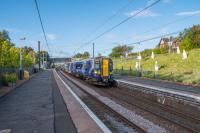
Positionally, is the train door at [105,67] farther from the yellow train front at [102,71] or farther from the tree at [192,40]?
the tree at [192,40]

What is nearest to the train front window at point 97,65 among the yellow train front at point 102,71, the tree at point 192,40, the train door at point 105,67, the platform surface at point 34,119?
the yellow train front at point 102,71

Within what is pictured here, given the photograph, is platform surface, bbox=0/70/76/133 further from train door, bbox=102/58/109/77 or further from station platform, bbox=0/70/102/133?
train door, bbox=102/58/109/77

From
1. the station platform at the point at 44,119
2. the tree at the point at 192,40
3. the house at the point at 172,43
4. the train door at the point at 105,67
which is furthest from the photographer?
the house at the point at 172,43

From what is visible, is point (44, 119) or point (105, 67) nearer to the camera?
point (44, 119)

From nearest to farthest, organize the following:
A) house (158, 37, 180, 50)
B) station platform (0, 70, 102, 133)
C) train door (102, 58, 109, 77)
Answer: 1. station platform (0, 70, 102, 133)
2. train door (102, 58, 109, 77)
3. house (158, 37, 180, 50)

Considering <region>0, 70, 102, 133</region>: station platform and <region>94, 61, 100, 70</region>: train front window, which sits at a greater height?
<region>94, 61, 100, 70</region>: train front window

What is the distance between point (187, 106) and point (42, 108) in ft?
24.5

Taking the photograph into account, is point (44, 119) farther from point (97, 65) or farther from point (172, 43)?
point (172, 43)

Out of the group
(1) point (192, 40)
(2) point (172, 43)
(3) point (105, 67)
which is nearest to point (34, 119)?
(3) point (105, 67)

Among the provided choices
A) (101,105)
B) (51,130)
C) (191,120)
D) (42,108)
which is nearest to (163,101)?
(101,105)

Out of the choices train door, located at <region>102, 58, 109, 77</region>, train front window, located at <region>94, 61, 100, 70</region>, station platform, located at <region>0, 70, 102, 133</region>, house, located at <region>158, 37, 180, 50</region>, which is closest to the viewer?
station platform, located at <region>0, 70, 102, 133</region>

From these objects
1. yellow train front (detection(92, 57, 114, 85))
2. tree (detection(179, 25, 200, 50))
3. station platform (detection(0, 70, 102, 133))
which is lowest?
station platform (detection(0, 70, 102, 133))

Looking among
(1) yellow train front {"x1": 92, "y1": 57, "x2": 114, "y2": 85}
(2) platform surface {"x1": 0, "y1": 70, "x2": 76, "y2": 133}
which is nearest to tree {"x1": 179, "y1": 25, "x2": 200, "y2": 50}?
(1) yellow train front {"x1": 92, "y1": 57, "x2": 114, "y2": 85}

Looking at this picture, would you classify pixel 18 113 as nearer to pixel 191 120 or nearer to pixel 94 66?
pixel 191 120
